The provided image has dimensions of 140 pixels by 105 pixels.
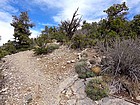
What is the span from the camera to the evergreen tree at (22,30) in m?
18.9

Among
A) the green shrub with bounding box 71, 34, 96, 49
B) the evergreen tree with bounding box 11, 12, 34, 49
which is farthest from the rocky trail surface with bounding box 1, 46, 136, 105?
the evergreen tree with bounding box 11, 12, 34, 49

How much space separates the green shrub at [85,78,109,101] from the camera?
637 cm

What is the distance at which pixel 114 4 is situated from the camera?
535 inches

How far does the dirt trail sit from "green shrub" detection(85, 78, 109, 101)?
1.09 meters

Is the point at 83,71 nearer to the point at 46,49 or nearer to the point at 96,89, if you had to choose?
the point at 96,89

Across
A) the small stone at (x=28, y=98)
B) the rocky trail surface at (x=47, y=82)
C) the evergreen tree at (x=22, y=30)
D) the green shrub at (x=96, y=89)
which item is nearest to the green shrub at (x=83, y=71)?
the rocky trail surface at (x=47, y=82)

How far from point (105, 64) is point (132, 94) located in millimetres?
1568

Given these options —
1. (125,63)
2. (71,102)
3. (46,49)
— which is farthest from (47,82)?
(46,49)

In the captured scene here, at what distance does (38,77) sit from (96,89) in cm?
282

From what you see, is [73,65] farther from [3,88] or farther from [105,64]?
[3,88]

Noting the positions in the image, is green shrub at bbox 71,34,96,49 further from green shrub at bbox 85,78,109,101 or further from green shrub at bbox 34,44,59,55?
green shrub at bbox 85,78,109,101

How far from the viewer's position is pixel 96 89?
6504mm

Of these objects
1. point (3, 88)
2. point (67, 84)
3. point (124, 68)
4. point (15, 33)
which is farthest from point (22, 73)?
point (15, 33)

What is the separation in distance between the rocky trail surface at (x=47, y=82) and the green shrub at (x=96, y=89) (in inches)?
6.1
